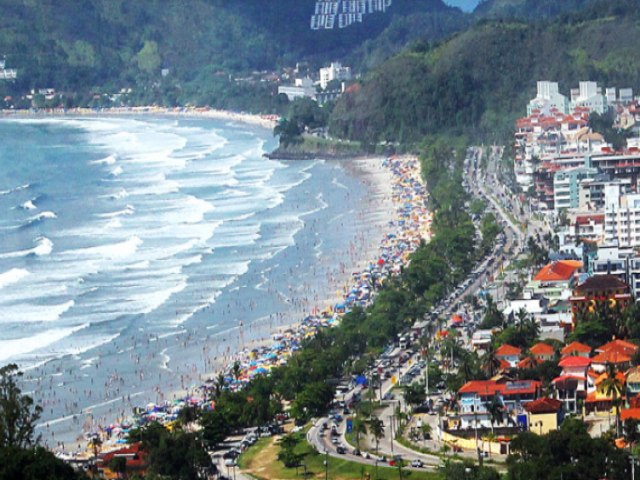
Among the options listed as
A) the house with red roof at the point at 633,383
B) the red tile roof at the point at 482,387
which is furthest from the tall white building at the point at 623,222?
the red tile roof at the point at 482,387

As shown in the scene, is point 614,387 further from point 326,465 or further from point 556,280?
point 556,280

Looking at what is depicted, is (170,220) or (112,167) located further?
(112,167)

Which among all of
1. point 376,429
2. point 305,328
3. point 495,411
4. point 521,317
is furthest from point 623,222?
point 376,429

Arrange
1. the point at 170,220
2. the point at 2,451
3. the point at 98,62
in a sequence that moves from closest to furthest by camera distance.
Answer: the point at 2,451 → the point at 170,220 → the point at 98,62

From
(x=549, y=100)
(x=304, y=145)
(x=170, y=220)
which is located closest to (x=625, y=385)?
(x=170, y=220)

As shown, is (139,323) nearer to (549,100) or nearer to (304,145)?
(549,100)

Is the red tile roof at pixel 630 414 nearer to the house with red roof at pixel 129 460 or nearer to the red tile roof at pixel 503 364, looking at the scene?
the red tile roof at pixel 503 364
